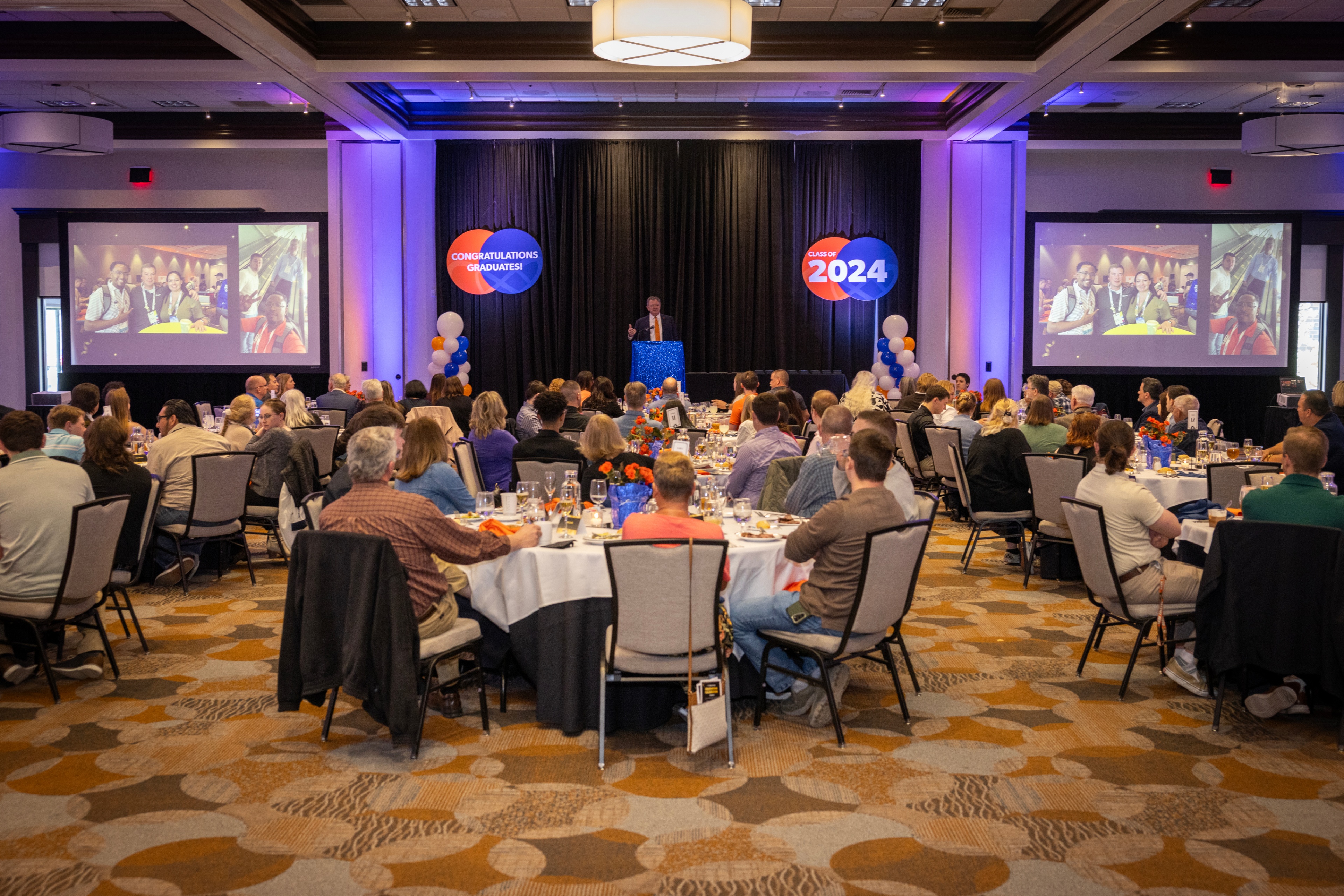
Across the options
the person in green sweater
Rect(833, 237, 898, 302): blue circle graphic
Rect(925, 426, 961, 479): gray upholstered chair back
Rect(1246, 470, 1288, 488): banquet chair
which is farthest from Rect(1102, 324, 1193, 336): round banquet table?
the person in green sweater

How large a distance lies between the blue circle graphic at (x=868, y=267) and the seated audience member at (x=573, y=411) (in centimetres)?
620

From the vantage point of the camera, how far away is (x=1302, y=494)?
4605 millimetres

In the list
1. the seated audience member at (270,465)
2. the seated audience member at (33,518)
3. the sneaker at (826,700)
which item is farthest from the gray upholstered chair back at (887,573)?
the seated audience member at (270,465)

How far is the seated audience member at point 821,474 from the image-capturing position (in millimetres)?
5320

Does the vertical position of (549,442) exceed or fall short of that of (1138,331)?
it falls short

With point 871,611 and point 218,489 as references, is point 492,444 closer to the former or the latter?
point 218,489

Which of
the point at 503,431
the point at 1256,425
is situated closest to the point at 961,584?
the point at 503,431

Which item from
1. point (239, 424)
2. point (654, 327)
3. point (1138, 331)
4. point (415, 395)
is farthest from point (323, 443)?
point (1138, 331)

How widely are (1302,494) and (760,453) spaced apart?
9.11ft

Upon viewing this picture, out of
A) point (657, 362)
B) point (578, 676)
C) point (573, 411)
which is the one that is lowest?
point (578, 676)

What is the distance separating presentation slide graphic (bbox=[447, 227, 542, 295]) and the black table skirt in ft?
40.4

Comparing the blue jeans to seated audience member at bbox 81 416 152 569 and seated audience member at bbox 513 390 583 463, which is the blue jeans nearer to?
seated audience member at bbox 513 390 583 463

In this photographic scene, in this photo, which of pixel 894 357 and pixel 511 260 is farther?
pixel 511 260

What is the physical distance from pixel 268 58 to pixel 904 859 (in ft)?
34.5
